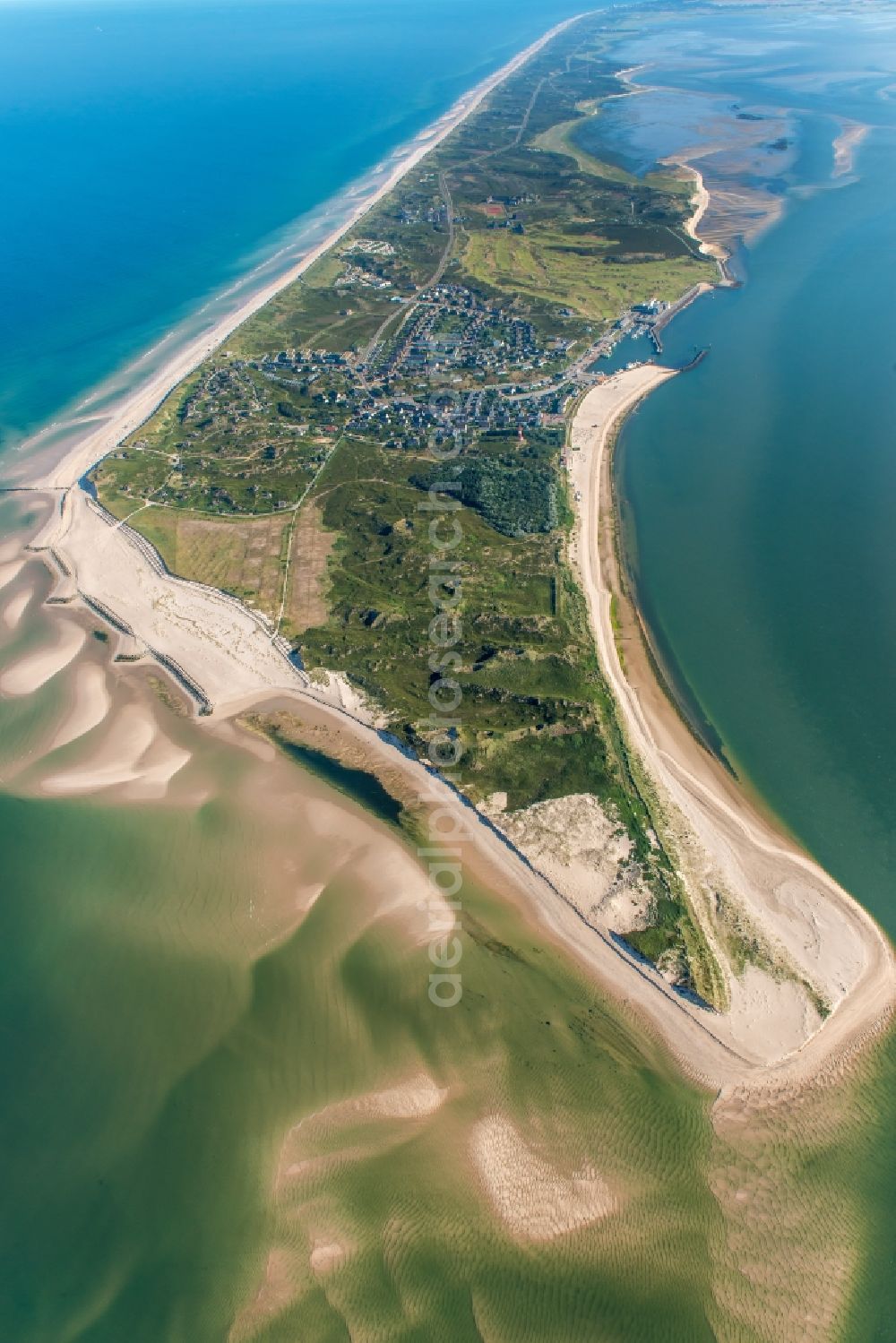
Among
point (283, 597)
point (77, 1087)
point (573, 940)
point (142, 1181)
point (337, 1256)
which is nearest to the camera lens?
point (337, 1256)

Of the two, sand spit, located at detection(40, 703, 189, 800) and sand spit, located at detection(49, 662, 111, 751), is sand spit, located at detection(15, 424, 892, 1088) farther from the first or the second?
sand spit, located at detection(49, 662, 111, 751)

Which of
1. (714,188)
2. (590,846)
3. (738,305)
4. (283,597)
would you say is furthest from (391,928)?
(714,188)

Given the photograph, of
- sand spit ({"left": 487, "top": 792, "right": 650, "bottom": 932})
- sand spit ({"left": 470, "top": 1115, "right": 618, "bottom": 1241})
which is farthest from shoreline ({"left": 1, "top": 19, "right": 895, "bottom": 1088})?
sand spit ({"left": 470, "top": 1115, "right": 618, "bottom": 1241})

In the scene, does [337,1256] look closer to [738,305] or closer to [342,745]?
[342,745]

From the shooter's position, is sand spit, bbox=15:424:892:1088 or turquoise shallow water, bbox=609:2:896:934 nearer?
sand spit, bbox=15:424:892:1088

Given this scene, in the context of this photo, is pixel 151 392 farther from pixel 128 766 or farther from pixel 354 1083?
pixel 354 1083

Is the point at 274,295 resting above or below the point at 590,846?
above
